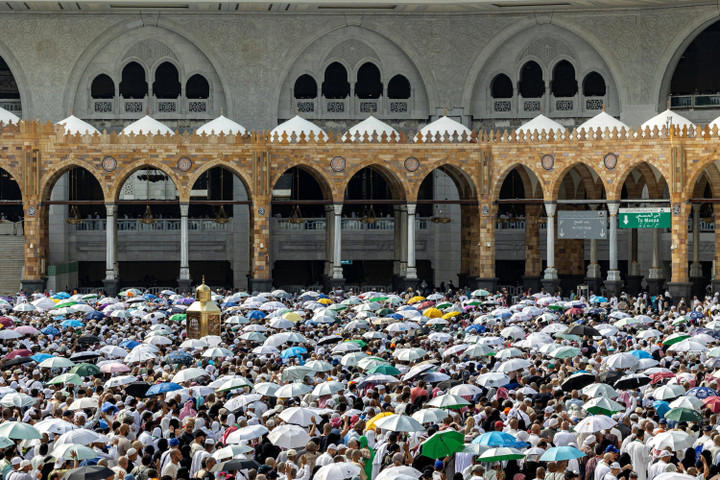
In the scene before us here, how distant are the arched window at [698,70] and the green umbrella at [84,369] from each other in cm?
4205

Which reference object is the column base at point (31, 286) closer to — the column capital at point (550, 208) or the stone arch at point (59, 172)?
the stone arch at point (59, 172)

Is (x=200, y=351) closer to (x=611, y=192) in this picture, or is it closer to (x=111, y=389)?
(x=111, y=389)

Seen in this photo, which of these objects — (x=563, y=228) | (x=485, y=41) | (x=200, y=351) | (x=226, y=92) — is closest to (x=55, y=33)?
(x=226, y=92)

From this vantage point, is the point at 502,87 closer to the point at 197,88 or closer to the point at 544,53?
the point at 544,53

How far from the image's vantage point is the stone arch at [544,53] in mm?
55625

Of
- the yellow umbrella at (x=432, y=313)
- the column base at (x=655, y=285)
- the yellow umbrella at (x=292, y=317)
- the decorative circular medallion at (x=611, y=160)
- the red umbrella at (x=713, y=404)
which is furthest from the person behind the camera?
the column base at (x=655, y=285)

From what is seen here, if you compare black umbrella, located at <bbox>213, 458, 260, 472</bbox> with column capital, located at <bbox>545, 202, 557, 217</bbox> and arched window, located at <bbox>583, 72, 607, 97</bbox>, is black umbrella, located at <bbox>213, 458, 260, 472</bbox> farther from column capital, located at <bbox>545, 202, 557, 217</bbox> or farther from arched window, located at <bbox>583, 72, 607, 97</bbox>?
arched window, located at <bbox>583, 72, 607, 97</bbox>

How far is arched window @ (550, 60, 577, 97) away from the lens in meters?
56.6

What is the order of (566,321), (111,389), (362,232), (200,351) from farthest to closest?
(362,232), (566,321), (200,351), (111,389)

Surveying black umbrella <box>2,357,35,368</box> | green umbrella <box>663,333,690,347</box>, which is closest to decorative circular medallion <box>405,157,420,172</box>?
green umbrella <box>663,333,690,347</box>

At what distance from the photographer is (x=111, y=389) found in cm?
2158

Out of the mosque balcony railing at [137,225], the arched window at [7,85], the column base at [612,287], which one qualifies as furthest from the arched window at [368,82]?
the arched window at [7,85]

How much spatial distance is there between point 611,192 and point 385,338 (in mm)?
21449

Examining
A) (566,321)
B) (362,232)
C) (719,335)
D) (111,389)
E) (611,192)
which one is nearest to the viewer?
(111,389)
